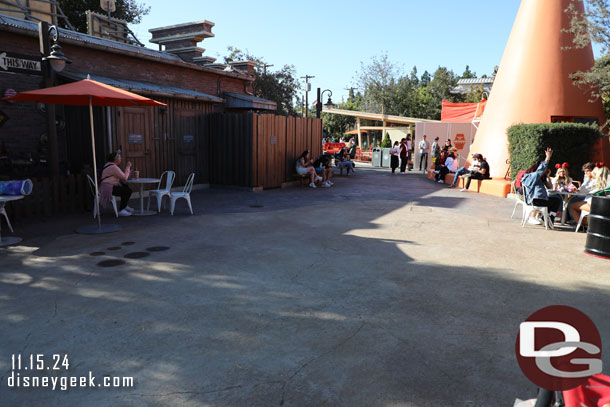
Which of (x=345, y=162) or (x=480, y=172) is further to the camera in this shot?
(x=345, y=162)

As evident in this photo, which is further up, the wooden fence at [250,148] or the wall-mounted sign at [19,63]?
the wall-mounted sign at [19,63]

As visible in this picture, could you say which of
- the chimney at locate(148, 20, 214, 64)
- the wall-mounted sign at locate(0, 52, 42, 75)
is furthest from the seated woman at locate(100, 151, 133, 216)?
the chimney at locate(148, 20, 214, 64)

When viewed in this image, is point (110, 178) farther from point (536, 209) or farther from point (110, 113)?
point (536, 209)

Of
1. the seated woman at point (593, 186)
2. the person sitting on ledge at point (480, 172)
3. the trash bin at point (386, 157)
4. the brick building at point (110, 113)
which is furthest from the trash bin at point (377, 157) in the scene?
the seated woman at point (593, 186)

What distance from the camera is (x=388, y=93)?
43062 mm

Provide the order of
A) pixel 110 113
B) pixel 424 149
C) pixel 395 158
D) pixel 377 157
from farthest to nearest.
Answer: pixel 377 157 → pixel 424 149 → pixel 395 158 → pixel 110 113

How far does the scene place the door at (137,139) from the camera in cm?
1102

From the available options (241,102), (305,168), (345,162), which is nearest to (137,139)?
(241,102)

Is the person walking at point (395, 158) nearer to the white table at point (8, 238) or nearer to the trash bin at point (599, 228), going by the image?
the trash bin at point (599, 228)

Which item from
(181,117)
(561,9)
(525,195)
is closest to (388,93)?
(561,9)

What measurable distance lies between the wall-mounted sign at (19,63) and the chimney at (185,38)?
31.6ft

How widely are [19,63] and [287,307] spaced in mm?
7104

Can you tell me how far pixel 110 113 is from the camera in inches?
416

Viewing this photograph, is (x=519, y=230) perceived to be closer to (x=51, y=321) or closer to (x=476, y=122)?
(x=51, y=321)
